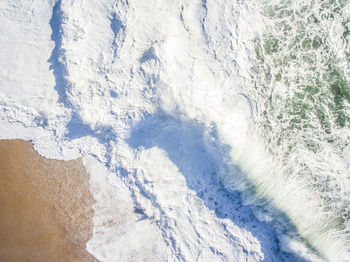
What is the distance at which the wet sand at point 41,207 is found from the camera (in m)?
2.23

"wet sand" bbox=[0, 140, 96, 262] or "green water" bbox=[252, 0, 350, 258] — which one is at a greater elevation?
"green water" bbox=[252, 0, 350, 258]

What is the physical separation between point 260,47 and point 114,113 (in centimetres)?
181

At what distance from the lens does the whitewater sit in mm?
2250

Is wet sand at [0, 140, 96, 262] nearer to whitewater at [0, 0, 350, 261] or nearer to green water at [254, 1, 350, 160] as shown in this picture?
whitewater at [0, 0, 350, 261]

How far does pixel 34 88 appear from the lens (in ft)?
7.55

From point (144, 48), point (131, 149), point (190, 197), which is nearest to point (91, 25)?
point (144, 48)

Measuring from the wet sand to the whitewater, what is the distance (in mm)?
115

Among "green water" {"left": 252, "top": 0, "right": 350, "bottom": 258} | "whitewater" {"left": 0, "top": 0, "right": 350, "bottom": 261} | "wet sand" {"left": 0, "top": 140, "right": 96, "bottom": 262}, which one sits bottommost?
"wet sand" {"left": 0, "top": 140, "right": 96, "bottom": 262}

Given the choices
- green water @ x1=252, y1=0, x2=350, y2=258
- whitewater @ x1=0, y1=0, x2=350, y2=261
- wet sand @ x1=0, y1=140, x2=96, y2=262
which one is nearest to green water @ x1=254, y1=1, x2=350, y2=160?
green water @ x1=252, y1=0, x2=350, y2=258

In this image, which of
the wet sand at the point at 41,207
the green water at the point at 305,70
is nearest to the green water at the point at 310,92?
the green water at the point at 305,70

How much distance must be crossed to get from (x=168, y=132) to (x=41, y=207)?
1530 millimetres

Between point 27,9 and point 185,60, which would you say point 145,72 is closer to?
point 185,60

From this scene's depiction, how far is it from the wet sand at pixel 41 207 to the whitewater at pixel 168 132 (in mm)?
115

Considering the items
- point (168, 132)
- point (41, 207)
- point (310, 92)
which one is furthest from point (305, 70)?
point (41, 207)
